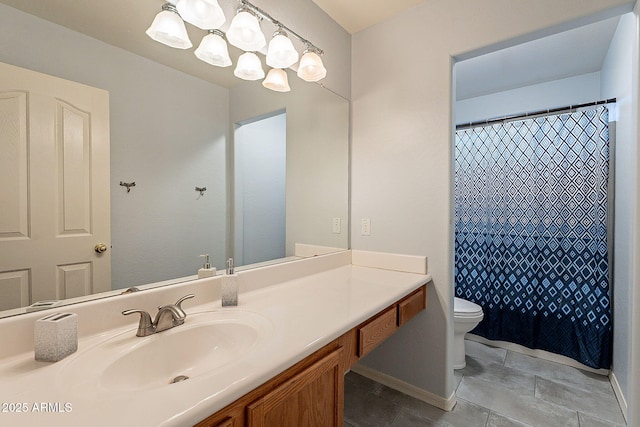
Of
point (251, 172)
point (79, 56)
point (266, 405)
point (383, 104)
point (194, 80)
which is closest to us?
point (266, 405)

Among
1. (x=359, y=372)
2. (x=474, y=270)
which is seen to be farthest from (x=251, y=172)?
(x=474, y=270)

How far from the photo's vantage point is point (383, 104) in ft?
6.14

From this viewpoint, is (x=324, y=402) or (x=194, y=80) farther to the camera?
(x=194, y=80)

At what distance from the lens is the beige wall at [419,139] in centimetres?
157

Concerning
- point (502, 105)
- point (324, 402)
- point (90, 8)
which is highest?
point (502, 105)

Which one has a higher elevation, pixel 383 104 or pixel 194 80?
pixel 383 104

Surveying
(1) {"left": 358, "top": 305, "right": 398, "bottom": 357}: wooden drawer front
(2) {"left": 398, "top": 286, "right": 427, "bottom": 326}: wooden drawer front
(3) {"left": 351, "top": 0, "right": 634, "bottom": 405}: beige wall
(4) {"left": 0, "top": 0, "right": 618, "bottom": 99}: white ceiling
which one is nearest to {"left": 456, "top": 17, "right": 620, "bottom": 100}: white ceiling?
(4) {"left": 0, "top": 0, "right": 618, "bottom": 99}: white ceiling

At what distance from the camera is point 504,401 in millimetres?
1697

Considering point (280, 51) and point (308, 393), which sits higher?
point (280, 51)

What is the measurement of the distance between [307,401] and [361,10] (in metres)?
2.06

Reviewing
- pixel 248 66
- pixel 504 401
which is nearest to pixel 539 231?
pixel 504 401

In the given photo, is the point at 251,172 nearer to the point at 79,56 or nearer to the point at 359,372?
the point at 79,56

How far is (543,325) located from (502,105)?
1995 millimetres

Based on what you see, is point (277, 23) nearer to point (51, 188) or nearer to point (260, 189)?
point (260, 189)
